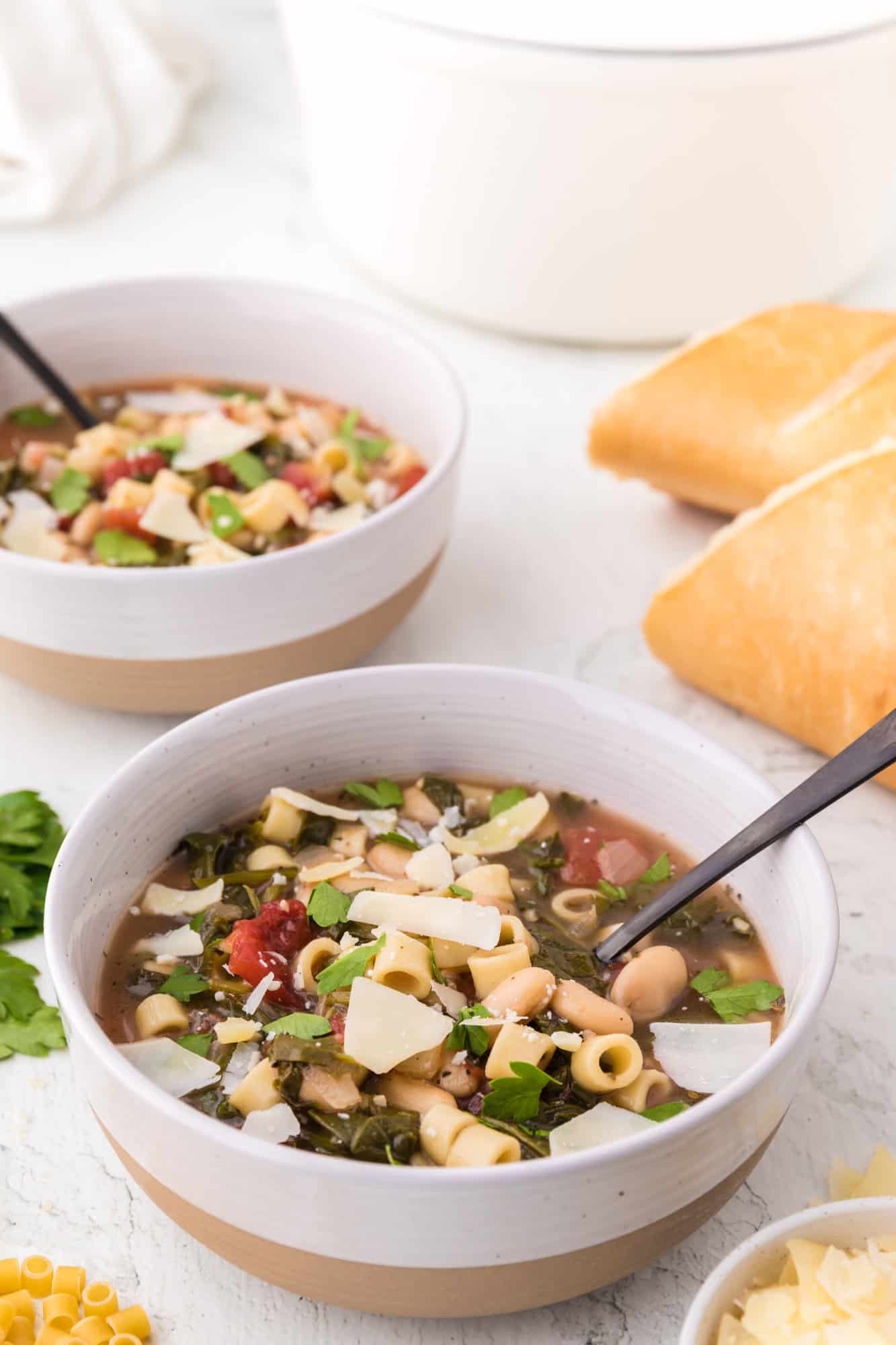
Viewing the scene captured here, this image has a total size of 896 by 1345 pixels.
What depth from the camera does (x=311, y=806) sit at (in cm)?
157

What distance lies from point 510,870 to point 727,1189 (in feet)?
1.32

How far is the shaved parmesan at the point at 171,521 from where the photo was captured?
1.94 meters

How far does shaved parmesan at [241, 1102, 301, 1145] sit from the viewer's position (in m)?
1.21

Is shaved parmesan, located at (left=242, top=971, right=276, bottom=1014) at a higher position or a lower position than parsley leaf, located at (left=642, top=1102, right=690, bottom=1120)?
higher

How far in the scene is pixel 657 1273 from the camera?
1.33 meters

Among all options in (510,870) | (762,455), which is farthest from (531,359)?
(510,870)

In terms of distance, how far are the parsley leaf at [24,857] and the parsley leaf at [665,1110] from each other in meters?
0.71

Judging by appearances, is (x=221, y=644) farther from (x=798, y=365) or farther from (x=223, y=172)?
(x=223, y=172)

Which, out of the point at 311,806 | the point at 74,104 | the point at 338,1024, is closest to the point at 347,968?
the point at 338,1024

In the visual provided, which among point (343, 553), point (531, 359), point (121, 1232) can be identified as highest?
point (343, 553)

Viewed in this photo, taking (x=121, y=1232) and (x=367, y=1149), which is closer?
(x=367, y=1149)

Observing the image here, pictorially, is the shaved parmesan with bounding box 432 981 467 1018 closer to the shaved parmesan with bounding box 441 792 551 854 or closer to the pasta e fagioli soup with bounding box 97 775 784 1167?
the pasta e fagioli soup with bounding box 97 775 784 1167

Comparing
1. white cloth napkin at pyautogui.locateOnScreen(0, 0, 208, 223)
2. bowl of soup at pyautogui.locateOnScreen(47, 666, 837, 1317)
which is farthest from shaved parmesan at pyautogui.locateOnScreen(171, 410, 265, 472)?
white cloth napkin at pyautogui.locateOnScreen(0, 0, 208, 223)

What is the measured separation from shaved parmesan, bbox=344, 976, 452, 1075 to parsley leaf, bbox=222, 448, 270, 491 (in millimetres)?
937
